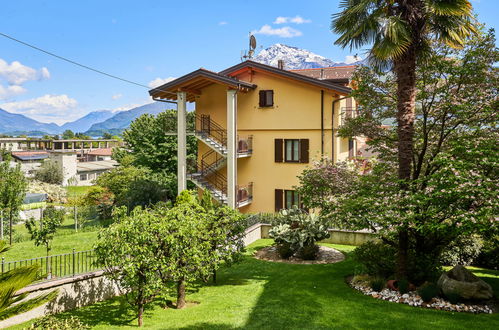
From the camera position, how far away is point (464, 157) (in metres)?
10.4

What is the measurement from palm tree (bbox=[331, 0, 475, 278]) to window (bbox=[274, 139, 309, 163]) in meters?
11.4

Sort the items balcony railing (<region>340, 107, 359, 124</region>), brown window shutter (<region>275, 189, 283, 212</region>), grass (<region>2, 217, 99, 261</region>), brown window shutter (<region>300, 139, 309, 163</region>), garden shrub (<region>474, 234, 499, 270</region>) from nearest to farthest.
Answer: garden shrub (<region>474, 234, 499, 270</region>) → balcony railing (<region>340, 107, 359, 124</region>) → grass (<region>2, 217, 99, 261</region>) → brown window shutter (<region>300, 139, 309, 163</region>) → brown window shutter (<region>275, 189, 283, 212</region>)

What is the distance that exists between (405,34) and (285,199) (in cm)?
Result: 1401

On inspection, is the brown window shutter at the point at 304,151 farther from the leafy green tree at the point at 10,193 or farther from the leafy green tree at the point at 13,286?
the leafy green tree at the point at 13,286

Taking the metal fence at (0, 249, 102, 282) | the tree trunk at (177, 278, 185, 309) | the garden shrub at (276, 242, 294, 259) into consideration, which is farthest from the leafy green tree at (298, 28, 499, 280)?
the metal fence at (0, 249, 102, 282)

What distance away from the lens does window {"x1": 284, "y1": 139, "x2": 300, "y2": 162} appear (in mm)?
22859

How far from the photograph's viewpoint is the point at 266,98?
23.2 m

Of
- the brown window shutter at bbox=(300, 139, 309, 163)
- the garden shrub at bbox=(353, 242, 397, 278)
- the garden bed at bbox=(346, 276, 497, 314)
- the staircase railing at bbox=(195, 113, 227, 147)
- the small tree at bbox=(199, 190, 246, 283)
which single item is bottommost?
the garden bed at bbox=(346, 276, 497, 314)

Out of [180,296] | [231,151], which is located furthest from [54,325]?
[231,151]

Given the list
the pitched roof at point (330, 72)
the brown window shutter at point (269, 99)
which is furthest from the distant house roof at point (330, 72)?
the brown window shutter at point (269, 99)

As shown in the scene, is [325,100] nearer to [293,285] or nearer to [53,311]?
[293,285]

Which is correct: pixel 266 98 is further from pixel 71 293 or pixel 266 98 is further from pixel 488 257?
pixel 71 293

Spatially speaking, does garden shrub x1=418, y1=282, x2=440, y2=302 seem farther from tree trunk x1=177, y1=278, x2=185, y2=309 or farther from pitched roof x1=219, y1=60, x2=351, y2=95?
pitched roof x1=219, y1=60, x2=351, y2=95

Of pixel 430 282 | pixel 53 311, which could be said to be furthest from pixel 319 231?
pixel 53 311
